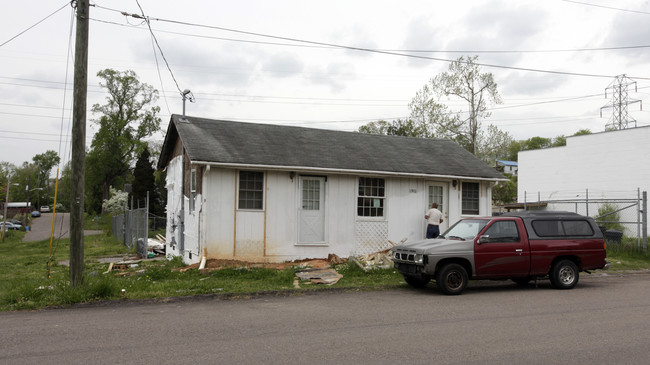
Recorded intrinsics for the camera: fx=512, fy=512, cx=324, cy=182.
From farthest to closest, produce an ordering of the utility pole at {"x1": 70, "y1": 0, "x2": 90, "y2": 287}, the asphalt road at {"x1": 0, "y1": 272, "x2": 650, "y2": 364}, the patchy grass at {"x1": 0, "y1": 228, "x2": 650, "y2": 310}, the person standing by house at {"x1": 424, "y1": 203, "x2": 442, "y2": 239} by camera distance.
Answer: the person standing by house at {"x1": 424, "y1": 203, "x2": 442, "y2": 239}
the utility pole at {"x1": 70, "y1": 0, "x2": 90, "y2": 287}
the patchy grass at {"x1": 0, "y1": 228, "x2": 650, "y2": 310}
the asphalt road at {"x1": 0, "y1": 272, "x2": 650, "y2": 364}

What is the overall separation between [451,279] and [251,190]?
6483mm

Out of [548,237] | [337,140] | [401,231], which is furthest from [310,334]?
[337,140]

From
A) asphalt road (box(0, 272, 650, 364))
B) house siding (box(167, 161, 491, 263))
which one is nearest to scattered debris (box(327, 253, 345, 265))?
house siding (box(167, 161, 491, 263))

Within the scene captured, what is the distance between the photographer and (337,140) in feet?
59.1

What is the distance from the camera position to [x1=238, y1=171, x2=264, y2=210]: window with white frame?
1462 cm

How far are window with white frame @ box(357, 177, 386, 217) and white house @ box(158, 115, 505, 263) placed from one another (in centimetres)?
3

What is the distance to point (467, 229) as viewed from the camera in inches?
455

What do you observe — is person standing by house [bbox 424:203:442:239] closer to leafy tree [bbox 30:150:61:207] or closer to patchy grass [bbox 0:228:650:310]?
patchy grass [bbox 0:228:650:310]

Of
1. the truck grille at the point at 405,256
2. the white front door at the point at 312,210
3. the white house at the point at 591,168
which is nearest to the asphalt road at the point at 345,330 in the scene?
the truck grille at the point at 405,256

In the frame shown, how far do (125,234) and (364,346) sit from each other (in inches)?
871

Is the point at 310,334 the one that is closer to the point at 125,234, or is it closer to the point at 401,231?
the point at 401,231

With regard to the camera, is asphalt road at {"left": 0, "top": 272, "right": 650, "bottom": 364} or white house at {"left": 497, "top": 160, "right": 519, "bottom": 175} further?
white house at {"left": 497, "top": 160, "right": 519, "bottom": 175}

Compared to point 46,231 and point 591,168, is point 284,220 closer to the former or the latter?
point 591,168

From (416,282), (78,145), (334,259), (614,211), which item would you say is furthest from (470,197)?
(78,145)
